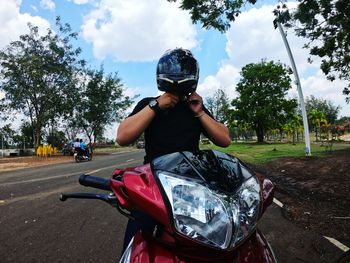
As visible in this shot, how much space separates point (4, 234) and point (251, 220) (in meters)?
5.40

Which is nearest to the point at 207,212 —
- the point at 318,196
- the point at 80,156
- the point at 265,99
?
the point at 318,196

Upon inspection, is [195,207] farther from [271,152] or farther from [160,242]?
[271,152]

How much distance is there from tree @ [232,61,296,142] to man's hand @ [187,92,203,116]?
190ft

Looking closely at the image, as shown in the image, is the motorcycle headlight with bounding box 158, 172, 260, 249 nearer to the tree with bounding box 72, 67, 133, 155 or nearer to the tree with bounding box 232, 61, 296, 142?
the tree with bounding box 72, 67, 133, 155

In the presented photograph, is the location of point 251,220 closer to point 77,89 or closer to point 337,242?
point 337,242

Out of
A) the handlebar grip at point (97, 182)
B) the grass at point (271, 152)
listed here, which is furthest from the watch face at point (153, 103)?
the grass at point (271, 152)

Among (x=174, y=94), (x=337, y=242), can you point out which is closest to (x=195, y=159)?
(x=174, y=94)

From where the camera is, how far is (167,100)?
2.27 m

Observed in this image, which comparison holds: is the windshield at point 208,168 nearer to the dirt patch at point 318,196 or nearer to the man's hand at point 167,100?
the man's hand at point 167,100

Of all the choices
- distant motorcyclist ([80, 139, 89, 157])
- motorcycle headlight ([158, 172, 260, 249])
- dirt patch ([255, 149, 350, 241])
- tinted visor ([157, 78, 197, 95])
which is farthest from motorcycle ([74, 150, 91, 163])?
motorcycle headlight ([158, 172, 260, 249])

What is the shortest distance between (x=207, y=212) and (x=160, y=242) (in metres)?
0.27

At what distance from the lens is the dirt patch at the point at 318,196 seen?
649cm

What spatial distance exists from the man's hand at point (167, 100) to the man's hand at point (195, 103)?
11 centimetres

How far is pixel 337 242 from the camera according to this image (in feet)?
17.6
